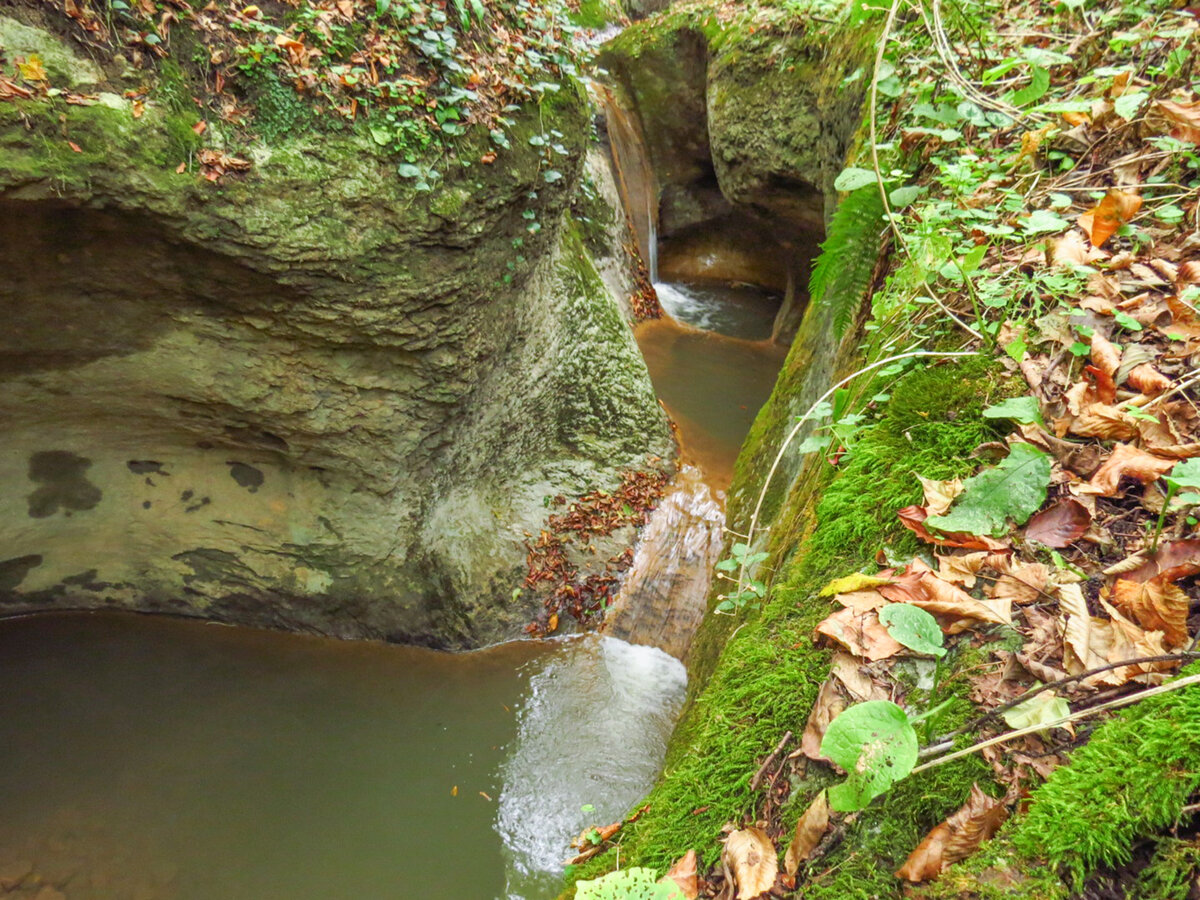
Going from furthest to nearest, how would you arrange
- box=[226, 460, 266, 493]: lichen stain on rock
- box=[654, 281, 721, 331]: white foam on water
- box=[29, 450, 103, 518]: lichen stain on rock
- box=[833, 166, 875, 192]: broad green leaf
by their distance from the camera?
box=[654, 281, 721, 331]: white foam on water
box=[226, 460, 266, 493]: lichen stain on rock
box=[29, 450, 103, 518]: lichen stain on rock
box=[833, 166, 875, 192]: broad green leaf

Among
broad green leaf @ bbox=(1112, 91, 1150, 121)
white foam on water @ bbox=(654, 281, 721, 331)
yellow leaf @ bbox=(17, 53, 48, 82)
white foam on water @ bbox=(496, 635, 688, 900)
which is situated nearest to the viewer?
broad green leaf @ bbox=(1112, 91, 1150, 121)

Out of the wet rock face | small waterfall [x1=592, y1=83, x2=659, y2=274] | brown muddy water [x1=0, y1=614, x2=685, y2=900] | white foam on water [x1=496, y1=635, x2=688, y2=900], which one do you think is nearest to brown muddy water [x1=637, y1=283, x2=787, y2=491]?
small waterfall [x1=592, y1=83, x2=659, y2=274]

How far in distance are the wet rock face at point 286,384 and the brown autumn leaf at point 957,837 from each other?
142 inches

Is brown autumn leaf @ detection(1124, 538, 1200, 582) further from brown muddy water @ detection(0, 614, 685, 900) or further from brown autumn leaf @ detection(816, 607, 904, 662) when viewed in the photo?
brown muddy water @ detection(0, 614, 685, 900)

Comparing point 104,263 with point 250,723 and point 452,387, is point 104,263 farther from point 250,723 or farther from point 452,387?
point 250,723

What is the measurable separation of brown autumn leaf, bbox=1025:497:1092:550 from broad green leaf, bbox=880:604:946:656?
32 cm

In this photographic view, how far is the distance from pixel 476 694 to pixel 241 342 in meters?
2.83

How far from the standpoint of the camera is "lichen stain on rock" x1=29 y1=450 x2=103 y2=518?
168 inches

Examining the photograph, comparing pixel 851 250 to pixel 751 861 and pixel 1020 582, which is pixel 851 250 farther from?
pixel 751 861

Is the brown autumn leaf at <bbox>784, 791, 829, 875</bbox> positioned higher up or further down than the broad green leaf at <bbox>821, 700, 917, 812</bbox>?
further down

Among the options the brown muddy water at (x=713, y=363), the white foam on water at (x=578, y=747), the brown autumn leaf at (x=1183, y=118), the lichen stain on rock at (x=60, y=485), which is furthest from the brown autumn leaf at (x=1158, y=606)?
the lichen stain on rock at (x=60, y=485)

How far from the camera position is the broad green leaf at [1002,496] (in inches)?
56.0

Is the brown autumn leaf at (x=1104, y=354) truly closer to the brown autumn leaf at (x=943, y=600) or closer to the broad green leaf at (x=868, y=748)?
the brown autumn leaf at (x=943, y=600)

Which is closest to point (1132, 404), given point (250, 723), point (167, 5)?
point (167, 5)
